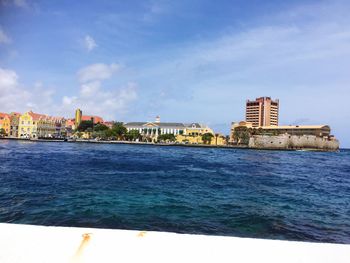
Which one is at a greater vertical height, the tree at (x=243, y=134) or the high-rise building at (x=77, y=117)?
the high-rise building at (x=77, y=117)

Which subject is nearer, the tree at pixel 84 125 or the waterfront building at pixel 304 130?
the waterfront building at pixel 304 130

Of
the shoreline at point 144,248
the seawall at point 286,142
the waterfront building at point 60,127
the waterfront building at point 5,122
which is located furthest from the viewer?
the waterfront building at point 60,127

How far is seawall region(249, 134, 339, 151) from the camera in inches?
4638

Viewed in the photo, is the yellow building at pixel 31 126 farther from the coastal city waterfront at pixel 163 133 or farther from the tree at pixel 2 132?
the tree at pixel 2 132


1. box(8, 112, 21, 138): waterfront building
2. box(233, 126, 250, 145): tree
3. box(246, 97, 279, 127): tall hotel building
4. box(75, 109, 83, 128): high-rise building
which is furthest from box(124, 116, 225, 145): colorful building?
box(8, 112, 21, 138): waterfront building

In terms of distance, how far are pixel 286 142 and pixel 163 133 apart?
2044 inches

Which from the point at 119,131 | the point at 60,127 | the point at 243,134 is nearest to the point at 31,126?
the point at 60,127

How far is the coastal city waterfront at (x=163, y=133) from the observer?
111 meters

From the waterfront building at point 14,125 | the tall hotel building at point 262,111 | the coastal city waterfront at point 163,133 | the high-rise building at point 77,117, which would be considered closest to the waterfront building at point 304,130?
the coastal city waterfront at point 163,133

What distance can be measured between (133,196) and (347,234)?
8.21 m

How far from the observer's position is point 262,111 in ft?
547

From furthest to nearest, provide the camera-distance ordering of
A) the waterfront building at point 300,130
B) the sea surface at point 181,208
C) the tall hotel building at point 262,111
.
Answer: the tall hotel building at point 262,111 → the waterfront building at point 300,130 → the sea surface at point 181,208

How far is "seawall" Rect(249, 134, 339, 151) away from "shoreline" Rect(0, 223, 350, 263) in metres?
120

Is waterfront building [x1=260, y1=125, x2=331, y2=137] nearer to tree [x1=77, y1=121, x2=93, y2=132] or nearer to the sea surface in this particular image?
tree [x1=77, y1=121, x2=93, y2=132]
